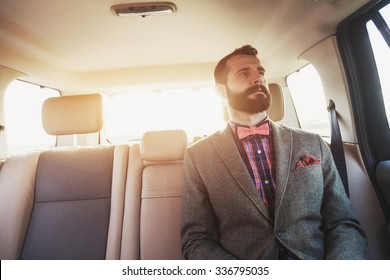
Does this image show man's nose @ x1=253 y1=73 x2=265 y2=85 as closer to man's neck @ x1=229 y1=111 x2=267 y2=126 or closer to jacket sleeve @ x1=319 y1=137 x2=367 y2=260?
man's neck @ x1=229 y1=111 x2=267 y2=126

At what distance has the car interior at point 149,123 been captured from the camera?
1.08m

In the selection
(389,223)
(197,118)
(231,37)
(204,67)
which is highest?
(231,37)

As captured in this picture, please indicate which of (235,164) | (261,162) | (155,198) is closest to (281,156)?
(261,162)

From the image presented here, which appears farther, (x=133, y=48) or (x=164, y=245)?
(x=133, y=48)

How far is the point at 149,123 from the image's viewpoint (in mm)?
1650

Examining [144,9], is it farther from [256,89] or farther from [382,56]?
[382,56]

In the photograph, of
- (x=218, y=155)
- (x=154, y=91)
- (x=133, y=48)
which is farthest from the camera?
(x=154, y=91)

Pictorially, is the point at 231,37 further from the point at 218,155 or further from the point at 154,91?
the point at 218,155

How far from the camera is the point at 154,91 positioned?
189cm

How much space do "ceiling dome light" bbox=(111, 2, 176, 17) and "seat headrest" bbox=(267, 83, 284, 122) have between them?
2.24ft

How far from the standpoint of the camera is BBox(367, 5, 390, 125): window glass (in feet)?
3.56

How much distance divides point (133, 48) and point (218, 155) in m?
1.08

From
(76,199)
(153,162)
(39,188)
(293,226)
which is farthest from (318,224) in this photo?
(39,188)

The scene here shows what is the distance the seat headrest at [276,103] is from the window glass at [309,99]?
24 centimetres
